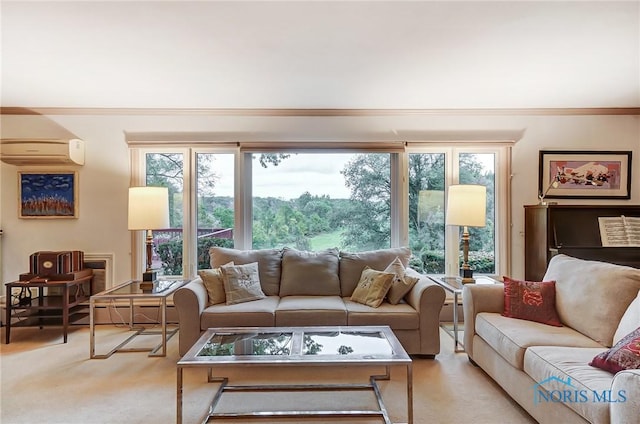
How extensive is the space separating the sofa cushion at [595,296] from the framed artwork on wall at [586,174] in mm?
1753

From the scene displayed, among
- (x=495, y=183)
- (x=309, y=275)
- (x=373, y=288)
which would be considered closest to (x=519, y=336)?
(x=373, y=288)

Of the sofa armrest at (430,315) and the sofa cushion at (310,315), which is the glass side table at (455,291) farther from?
the sofa cushion at (310,315)

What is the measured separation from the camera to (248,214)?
4094mm

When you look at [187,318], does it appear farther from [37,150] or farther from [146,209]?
[37,150]

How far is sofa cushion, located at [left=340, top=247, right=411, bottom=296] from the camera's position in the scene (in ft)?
11.4

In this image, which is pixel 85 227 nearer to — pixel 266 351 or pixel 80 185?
pixel 80 185

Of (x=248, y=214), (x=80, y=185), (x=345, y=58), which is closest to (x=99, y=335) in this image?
(x=80, y=185)

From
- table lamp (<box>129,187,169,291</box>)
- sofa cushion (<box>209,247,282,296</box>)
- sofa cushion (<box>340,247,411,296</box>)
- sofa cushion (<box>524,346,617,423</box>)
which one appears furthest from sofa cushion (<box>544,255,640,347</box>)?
table lamp (<box>129,187,169,291</box>)

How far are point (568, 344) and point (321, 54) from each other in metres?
2.53

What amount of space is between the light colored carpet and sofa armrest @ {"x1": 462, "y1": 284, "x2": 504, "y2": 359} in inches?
10.7

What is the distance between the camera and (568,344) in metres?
2.08

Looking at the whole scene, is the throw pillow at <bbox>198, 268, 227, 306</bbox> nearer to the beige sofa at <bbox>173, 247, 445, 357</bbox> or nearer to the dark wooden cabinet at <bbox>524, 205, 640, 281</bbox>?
the beige sofa at <bbox>173, 247, 445, 357</bbox>

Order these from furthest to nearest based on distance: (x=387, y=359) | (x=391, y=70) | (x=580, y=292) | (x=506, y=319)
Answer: (x=391, y=70), (x=506, y=319), (x=580, y=292), (x=387, y=359)

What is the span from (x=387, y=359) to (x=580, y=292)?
1443mm
